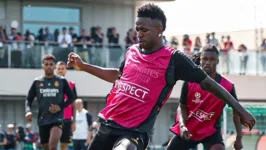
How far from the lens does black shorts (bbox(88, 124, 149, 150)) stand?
24.1 ft

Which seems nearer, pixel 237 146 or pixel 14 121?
pixel 237 146

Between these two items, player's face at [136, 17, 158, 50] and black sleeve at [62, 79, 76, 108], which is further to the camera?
black sleeve at [62, 79, 76, 108]

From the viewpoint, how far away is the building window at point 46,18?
34.8 m

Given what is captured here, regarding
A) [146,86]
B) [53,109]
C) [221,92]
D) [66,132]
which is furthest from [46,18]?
[221,92]

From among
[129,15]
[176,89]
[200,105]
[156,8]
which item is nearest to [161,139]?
[176,89]

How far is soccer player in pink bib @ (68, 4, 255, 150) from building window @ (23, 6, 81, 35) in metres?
27.3

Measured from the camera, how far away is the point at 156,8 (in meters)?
7.50

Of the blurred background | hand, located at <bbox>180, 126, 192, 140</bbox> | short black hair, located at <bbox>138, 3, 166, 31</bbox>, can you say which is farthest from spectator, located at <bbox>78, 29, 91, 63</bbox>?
short black hair, located at <bbox>138, 3, 166, 31</bbox>

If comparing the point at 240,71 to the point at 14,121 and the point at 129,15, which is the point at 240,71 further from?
the point at 14,121

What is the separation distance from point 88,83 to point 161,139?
4099 mm

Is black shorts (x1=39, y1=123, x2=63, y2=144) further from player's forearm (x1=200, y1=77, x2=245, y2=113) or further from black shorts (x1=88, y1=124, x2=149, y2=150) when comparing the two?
player's forearm (x1=200, y1=77, x2=245, y2=113)

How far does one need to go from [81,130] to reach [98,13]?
59.7 feet

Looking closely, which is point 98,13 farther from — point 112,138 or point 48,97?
point 112,138

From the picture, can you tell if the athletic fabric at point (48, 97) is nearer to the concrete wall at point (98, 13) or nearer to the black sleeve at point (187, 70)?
the black sleeve at point (187, 70)
